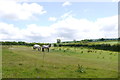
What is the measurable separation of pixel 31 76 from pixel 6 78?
2.53 metres

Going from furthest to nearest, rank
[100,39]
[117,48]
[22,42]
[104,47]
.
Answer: [100,39], [22,42], [104,47], [117,48]

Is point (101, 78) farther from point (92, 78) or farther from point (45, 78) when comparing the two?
point (45, 78)

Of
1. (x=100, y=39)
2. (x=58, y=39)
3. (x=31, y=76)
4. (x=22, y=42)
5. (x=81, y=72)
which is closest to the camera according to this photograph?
(x=31, y=76)

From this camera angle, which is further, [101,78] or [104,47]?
[104,47]

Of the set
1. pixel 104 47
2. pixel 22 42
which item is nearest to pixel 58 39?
pixel 22 42

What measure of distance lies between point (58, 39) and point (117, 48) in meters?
77.5

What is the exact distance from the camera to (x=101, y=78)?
2098 cm

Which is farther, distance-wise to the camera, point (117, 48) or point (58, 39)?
point (58, 39)

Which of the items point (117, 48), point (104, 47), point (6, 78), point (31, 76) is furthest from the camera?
point (104, 47)

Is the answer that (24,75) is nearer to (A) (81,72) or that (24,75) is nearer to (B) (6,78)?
(B) (6,78)

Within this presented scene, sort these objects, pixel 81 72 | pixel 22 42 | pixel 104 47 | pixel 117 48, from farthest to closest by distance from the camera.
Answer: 1. pixel 22 42
2. pixel 104 47
3. pixel 117 48
4. pixel 81 72

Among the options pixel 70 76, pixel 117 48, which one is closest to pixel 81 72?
pixel 70 76

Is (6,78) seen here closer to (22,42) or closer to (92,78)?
(92,78)

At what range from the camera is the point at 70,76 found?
21.4 m
